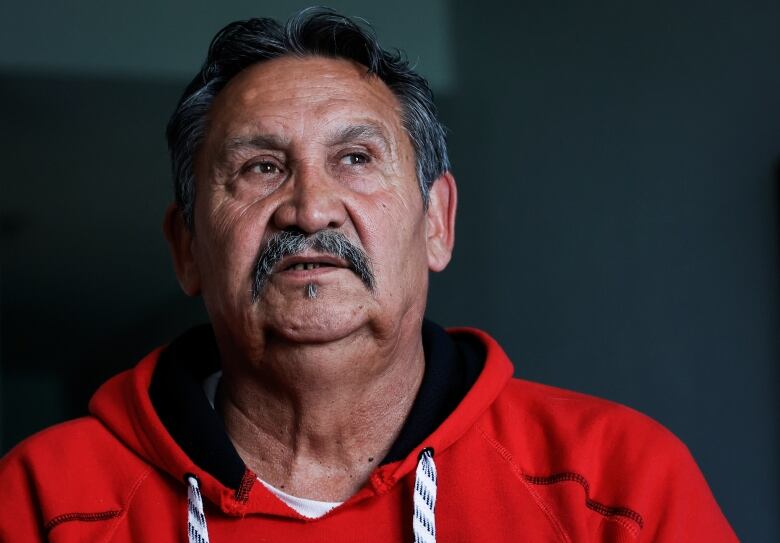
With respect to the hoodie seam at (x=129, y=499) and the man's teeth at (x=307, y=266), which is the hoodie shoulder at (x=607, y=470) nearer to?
the man's teeth at (x=307, y=266)

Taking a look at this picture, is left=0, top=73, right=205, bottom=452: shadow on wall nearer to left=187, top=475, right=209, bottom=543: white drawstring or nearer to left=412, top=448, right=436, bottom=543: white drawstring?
left=187, top=475, right=209, bottom=543: white drawstring

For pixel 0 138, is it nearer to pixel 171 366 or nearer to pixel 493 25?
pixel 171 366

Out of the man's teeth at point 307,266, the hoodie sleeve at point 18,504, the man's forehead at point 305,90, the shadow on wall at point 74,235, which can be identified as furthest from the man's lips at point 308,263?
the shadow on wall at point 74,235

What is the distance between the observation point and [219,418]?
1711mm

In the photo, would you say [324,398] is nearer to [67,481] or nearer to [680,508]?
[67,481]

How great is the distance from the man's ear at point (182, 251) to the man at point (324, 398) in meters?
0.03

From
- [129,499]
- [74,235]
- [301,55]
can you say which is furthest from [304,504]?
[74,235]

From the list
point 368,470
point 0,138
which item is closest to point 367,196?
point 368,470

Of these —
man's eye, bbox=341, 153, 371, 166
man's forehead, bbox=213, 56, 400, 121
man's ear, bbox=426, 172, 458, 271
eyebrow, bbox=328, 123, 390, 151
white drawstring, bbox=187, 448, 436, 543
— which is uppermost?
man's forehead, bbox=213, 56, 400, 121

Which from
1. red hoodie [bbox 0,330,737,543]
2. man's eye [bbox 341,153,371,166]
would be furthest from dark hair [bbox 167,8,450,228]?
red hoodie [bbox 0,330,737,543]

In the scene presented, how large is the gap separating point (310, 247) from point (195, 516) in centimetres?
43

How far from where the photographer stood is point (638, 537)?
1.54m

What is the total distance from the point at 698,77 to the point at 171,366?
3.76ft

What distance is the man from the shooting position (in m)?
1.55
